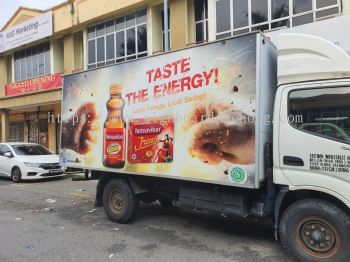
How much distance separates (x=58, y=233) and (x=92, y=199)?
3307mm

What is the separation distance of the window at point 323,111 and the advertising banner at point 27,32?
19.3 metres

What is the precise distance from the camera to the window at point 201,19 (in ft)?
54.4

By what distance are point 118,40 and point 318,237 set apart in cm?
1651

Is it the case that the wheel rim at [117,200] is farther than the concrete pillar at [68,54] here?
No

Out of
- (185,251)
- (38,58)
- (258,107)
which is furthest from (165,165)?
(38,58)

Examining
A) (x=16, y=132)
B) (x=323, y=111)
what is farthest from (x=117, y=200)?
(x=16, y=132)

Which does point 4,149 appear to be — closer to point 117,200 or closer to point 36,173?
point 36,173

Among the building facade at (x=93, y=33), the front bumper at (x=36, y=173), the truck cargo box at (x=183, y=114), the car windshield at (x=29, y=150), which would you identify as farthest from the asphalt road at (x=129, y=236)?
the building facade at (x=93, y=33)

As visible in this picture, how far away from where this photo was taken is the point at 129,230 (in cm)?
673

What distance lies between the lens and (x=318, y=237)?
4.66m

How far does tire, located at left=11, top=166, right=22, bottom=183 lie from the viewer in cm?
1384

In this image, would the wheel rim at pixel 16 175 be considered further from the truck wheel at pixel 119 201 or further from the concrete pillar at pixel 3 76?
the concrete pillar at pixel 3 76

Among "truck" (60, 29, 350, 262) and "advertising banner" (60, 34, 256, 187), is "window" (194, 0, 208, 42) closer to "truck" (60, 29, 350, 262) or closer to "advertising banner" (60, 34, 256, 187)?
"advertising banner" (60, 34, 256, 187)

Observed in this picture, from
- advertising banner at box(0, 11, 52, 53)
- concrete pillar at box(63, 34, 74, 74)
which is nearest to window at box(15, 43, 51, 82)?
advertising banner at box(0, 11, 52, 53)
